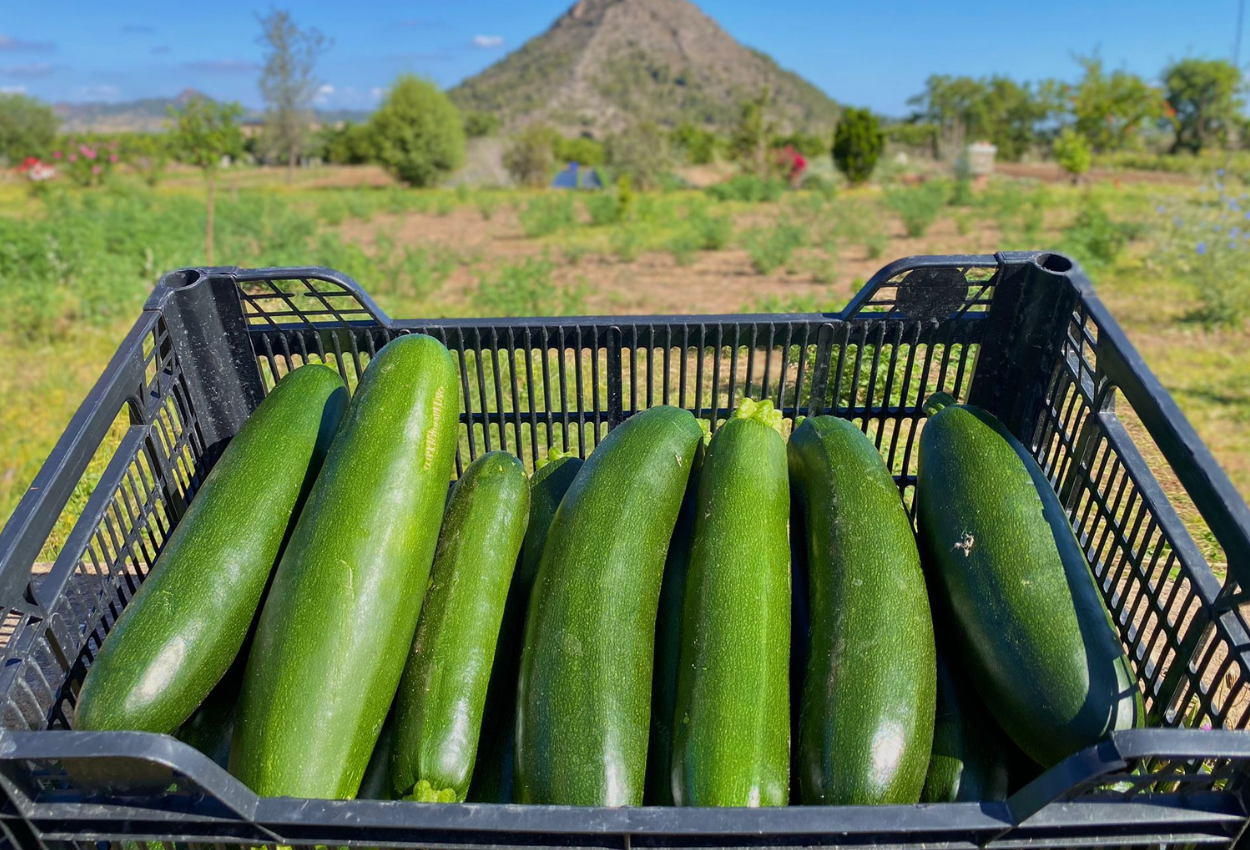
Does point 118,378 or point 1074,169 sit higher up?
point 118,378

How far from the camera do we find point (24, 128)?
46906 mm

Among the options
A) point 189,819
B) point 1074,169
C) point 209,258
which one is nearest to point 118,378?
point 189,819

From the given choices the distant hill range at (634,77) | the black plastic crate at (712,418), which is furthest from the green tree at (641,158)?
the distant hill range at (634,77)

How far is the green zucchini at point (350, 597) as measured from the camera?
1.46 metres

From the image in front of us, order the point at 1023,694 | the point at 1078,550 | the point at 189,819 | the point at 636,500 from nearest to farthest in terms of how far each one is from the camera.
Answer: the point at 189,819
the point at 1023,694
the point at 1078,550
the point at 636,500

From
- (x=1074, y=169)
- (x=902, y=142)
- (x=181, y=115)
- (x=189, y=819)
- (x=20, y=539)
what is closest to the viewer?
(x=189, y=819)

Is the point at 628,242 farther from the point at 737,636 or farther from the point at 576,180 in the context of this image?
the point at 576,180

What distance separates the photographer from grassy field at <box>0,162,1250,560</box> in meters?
6.71

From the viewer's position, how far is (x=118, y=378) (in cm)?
178

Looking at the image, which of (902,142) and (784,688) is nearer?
(784,688)

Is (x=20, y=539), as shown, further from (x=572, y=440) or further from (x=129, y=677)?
(x=572, y=440)

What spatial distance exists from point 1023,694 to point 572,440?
9.06 ft

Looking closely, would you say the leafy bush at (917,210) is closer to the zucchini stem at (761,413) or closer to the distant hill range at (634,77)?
the zucchini stem at (761,413)

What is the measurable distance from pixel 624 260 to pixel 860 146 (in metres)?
22.1
